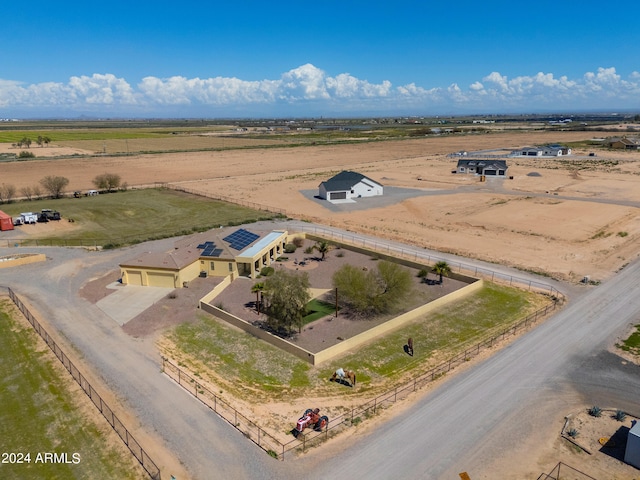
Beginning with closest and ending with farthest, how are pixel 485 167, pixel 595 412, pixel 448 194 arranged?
pixel 595 412
pixel 448 194
pixel 485 167

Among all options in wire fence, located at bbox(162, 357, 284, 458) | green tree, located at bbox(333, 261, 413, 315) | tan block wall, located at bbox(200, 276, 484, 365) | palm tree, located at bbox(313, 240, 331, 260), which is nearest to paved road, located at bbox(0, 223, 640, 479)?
wire fence, located at bbox(162, 357, 284, 458)

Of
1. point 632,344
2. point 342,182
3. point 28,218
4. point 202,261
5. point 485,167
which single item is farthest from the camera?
point 485,167

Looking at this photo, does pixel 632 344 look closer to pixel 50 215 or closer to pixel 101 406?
pixel 101 406

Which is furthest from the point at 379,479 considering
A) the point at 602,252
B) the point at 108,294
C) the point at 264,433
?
the point at 602,252

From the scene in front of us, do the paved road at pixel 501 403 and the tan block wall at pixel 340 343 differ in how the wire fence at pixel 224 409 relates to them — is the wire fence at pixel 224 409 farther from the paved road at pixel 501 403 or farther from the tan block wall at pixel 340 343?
the tan block wall at pixel 340 343

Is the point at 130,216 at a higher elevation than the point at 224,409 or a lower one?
higher

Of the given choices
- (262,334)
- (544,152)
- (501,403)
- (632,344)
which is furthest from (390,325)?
(544,152)

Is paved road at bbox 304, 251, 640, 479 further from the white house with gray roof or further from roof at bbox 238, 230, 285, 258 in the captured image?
the white house with gray roof
